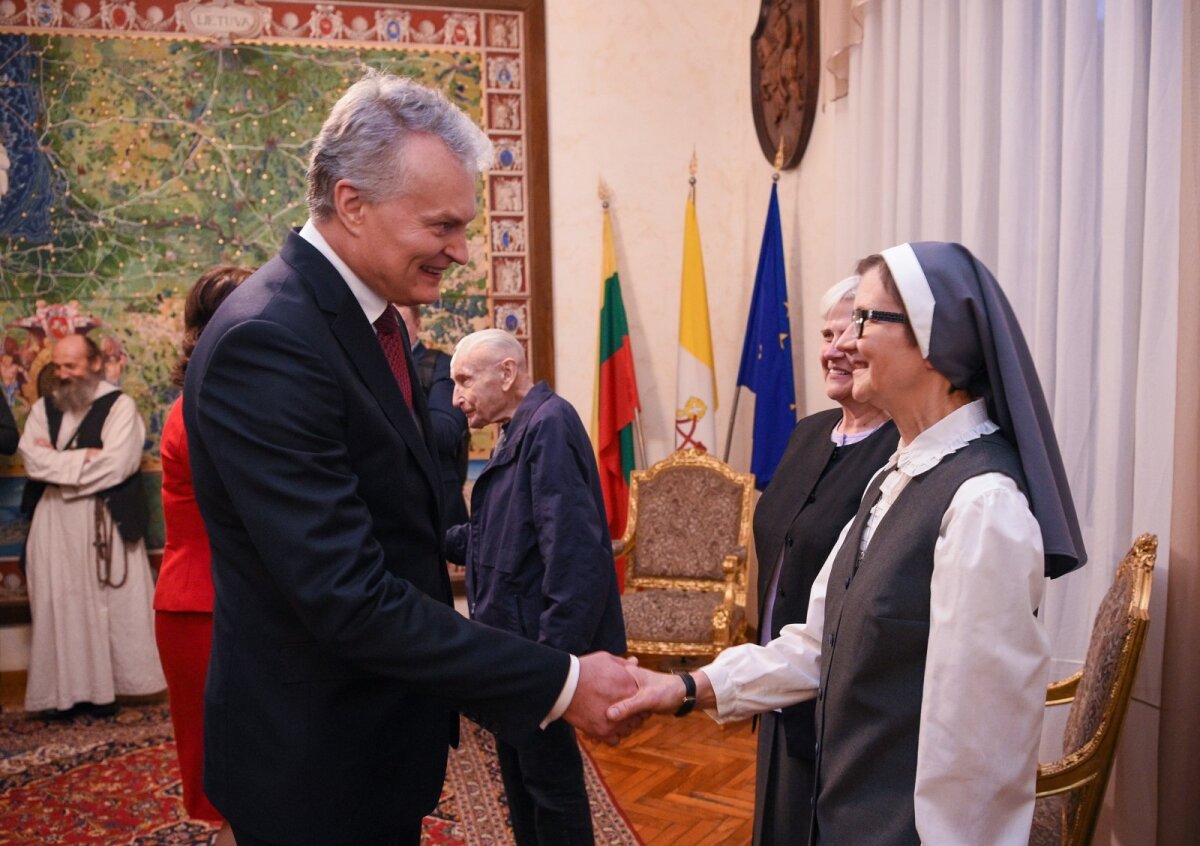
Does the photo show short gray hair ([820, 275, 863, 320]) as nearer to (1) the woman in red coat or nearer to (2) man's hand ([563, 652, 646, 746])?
(2) man's hand ([563, 652, 646, 746])

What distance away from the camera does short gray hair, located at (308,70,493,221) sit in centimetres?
154

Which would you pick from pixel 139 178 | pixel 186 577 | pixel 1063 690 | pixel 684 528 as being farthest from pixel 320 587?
pixel 139 178

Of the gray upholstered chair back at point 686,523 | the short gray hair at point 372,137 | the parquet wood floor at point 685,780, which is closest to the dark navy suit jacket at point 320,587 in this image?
the short gray hair at point 372,137

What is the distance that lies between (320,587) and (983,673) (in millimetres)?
919

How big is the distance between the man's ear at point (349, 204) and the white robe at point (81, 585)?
3.74 m

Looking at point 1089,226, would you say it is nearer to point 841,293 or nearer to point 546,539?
point 841,293

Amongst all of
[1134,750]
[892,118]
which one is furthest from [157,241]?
[1134,750]

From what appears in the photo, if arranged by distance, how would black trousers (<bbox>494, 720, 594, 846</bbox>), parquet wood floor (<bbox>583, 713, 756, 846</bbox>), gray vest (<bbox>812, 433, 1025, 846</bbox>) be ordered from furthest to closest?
1. parquet wood floor (<bbox>583, 713, 756, 846</bbox>)
2. black trousers (<bbox>494, 720, 594, 846</bbox>)
3. gray vest (<bbox>812, 433, 1025, 846</bbox>)

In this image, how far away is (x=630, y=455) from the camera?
18.4ft

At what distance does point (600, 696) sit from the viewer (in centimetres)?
170

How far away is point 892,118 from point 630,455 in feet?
7.78

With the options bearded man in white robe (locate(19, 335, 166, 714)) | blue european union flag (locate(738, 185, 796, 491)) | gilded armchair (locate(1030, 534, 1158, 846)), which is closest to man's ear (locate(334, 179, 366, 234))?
gilded armchair (locate(1030, 534, 1158, 846))

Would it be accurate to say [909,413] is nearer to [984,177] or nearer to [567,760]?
[567,760]

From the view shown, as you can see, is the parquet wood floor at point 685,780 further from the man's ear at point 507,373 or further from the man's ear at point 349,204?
the man's ear at point 349,204
